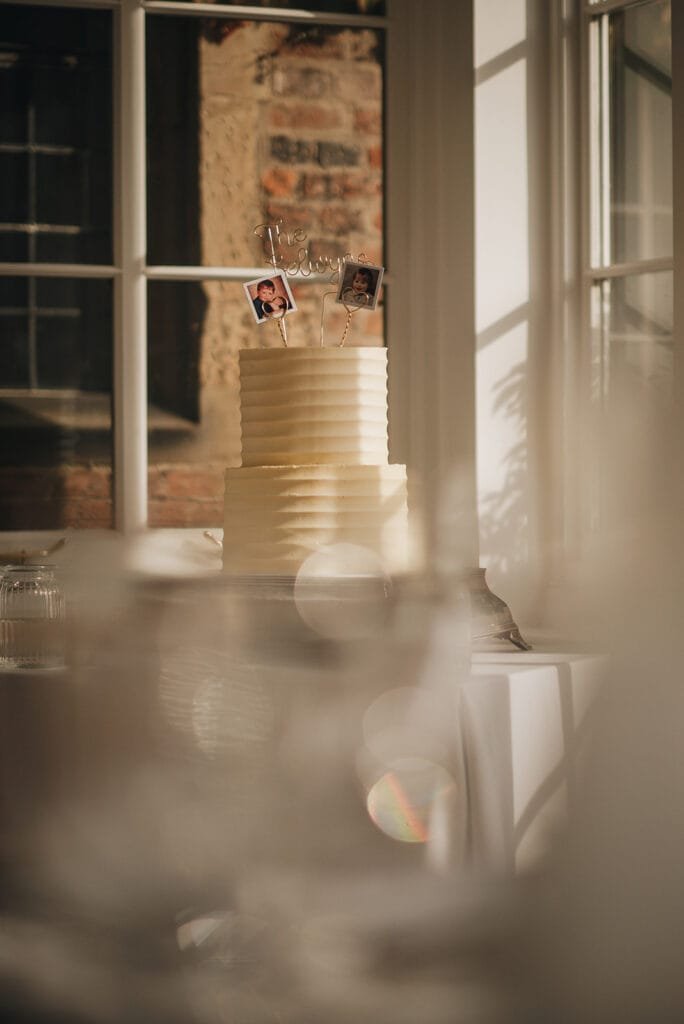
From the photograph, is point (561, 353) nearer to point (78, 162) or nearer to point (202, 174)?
point (202, 174)

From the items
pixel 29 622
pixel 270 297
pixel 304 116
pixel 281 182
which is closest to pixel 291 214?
pixel 281 182

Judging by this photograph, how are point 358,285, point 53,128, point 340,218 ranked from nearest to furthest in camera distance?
point 358,285 → point 53,128 → point 340,218

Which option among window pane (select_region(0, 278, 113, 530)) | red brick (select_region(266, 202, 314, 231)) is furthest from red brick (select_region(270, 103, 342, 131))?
window pane (select_region(0, 278, 113, 530))

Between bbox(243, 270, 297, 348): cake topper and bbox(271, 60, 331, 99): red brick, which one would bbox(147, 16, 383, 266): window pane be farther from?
bbox(243, 270, 297, 348): cake topper

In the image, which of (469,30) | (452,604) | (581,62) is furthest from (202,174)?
(452,604)

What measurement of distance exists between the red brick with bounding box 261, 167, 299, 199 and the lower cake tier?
0.61m

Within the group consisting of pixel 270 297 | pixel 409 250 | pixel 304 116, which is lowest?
pixel 270 297

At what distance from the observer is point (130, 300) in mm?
2037

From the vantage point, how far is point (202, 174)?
2082 millimetres

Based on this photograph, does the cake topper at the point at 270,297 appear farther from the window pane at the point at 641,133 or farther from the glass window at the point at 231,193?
the window pane at the point at 641,133

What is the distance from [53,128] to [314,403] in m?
0.70

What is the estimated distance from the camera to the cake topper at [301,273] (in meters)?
1.91

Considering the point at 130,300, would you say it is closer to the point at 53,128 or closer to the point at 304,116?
the point at 53,128

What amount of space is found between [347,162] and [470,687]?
984 millimetres
